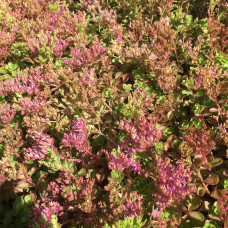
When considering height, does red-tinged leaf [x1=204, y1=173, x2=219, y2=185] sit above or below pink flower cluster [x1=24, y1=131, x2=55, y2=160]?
above

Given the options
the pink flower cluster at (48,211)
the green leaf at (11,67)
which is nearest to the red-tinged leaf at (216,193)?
the pink flower cluster at (48,211)

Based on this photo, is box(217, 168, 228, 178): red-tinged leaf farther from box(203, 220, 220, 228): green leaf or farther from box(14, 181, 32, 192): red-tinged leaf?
box(14, 181, 32, 192): red-tinged leaf

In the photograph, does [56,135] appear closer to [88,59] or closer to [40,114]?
[40,114]

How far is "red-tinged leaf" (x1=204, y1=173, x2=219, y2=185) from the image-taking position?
202cm

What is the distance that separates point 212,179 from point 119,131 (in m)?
1.03

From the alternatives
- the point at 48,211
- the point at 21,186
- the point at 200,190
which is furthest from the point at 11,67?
the point at 200,190

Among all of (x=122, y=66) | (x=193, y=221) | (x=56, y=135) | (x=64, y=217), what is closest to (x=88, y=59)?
(x=122, y=66)

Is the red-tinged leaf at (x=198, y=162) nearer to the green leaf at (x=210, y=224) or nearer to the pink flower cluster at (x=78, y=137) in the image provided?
the green leaf at (x=210, y=224)

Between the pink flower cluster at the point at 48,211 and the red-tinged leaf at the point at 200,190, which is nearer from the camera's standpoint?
the pink flower cluster at the point at 48,211

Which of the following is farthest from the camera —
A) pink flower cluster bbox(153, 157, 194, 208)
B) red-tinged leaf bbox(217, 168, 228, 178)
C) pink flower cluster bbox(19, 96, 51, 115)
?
pink flower cluster bbox(19, 96, 51, 115)

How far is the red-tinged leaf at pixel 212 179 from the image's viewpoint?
6.62 feet

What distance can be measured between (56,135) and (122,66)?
4.34 feet

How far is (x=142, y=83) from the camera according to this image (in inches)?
115

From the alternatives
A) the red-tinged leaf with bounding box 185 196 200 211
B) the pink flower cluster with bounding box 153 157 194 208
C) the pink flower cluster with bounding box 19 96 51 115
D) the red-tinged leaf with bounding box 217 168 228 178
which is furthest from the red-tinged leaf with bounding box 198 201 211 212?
the pink flower cluster with bounding box 19 96 51 115
